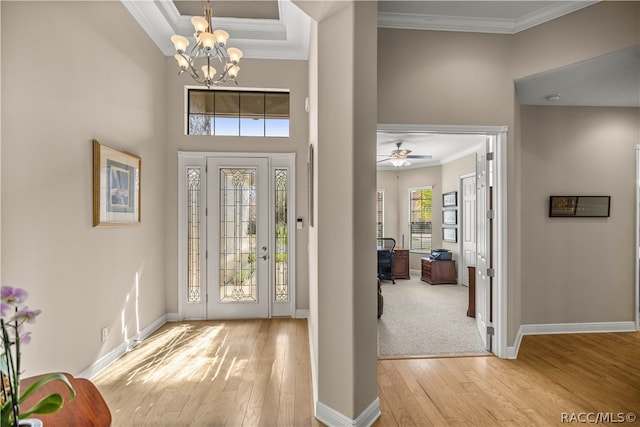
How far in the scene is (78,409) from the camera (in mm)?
1171

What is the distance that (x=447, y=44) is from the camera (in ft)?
9.89

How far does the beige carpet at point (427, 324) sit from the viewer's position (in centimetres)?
334

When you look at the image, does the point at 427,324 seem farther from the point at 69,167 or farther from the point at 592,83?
the point at 69,167

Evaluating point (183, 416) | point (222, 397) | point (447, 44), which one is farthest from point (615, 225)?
point (183, 416)

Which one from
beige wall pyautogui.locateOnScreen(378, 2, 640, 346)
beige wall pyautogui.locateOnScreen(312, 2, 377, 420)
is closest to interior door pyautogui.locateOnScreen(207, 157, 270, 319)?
beige wall pyautogui.locateOnScreen(378, 2, 640, 346)

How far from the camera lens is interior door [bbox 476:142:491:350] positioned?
3.24 meters

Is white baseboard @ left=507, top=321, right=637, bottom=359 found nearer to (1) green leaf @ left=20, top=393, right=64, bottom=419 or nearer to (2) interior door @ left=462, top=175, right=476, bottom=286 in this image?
(2) interior door @ left=462, top=175, right=476, bottom=286

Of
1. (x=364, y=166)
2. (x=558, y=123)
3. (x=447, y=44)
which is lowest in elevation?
(x=364, y=166)

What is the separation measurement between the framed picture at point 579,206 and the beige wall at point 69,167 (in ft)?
15.6

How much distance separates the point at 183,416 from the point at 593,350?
393 cm

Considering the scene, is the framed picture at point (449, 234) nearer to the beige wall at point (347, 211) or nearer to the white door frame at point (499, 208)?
the white door frame at point (499, 208)

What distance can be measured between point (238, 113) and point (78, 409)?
3.74 m

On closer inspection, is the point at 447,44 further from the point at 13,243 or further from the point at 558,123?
the point at 13,243

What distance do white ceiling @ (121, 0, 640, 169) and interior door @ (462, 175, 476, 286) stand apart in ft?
9.25
